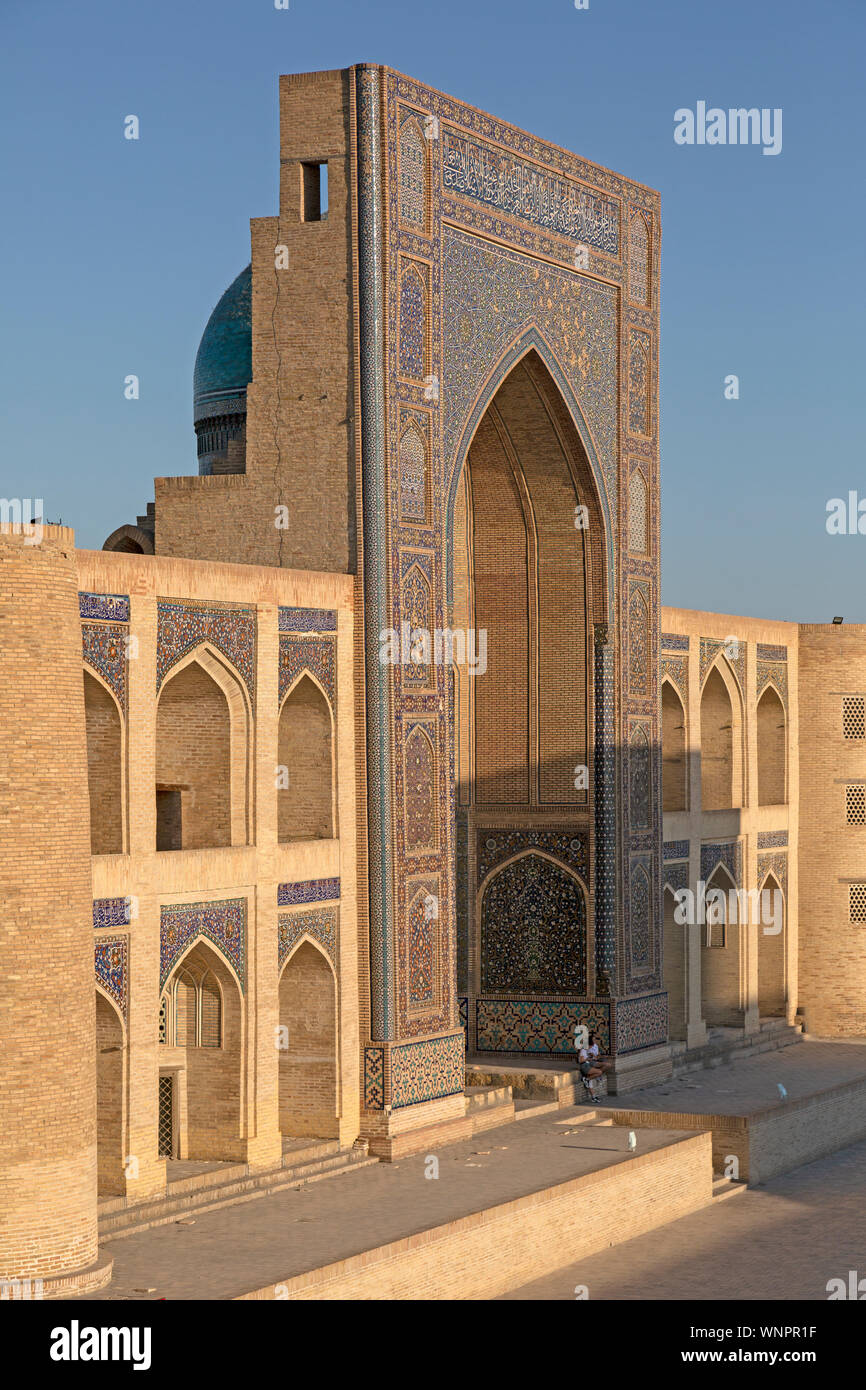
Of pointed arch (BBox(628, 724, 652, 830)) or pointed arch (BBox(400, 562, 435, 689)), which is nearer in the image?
pointed arch (BBox(400, 562, 435, 689))

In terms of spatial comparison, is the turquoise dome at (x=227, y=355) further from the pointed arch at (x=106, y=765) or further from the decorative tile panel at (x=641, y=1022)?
the pointed arch at (x=106, y=765)

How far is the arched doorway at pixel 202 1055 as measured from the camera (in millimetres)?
13242

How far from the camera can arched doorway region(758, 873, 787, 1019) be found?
70.3 feet

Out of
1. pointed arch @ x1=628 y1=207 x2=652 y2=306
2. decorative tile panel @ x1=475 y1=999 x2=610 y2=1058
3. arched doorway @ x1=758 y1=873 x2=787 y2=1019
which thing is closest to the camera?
decorative tile panel @ x1=475 y1=999 x2=610 y2=1058

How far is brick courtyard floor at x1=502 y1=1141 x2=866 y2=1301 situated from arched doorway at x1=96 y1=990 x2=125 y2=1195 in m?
2.46

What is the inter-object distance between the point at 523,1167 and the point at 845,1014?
848cm

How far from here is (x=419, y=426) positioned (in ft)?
48.7

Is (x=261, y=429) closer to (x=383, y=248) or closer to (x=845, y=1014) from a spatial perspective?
(x=383, y=248)

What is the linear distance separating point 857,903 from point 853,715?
1.95 metres

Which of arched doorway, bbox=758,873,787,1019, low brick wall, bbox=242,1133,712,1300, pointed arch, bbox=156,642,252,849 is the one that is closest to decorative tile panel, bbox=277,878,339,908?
pointed arch, bbox=156,642,252,849

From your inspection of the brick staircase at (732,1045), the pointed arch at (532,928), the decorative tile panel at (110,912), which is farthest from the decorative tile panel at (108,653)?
the brick staircase at (732,1045)

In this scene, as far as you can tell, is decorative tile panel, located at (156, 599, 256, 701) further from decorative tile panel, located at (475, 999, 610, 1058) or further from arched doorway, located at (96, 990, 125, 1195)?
decorative tile panel, located at (475, 999, 610, 1058)

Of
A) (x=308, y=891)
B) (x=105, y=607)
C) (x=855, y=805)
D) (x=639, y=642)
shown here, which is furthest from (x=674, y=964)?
(x=105, y=607)

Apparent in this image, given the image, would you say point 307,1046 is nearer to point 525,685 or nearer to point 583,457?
point 525,685
